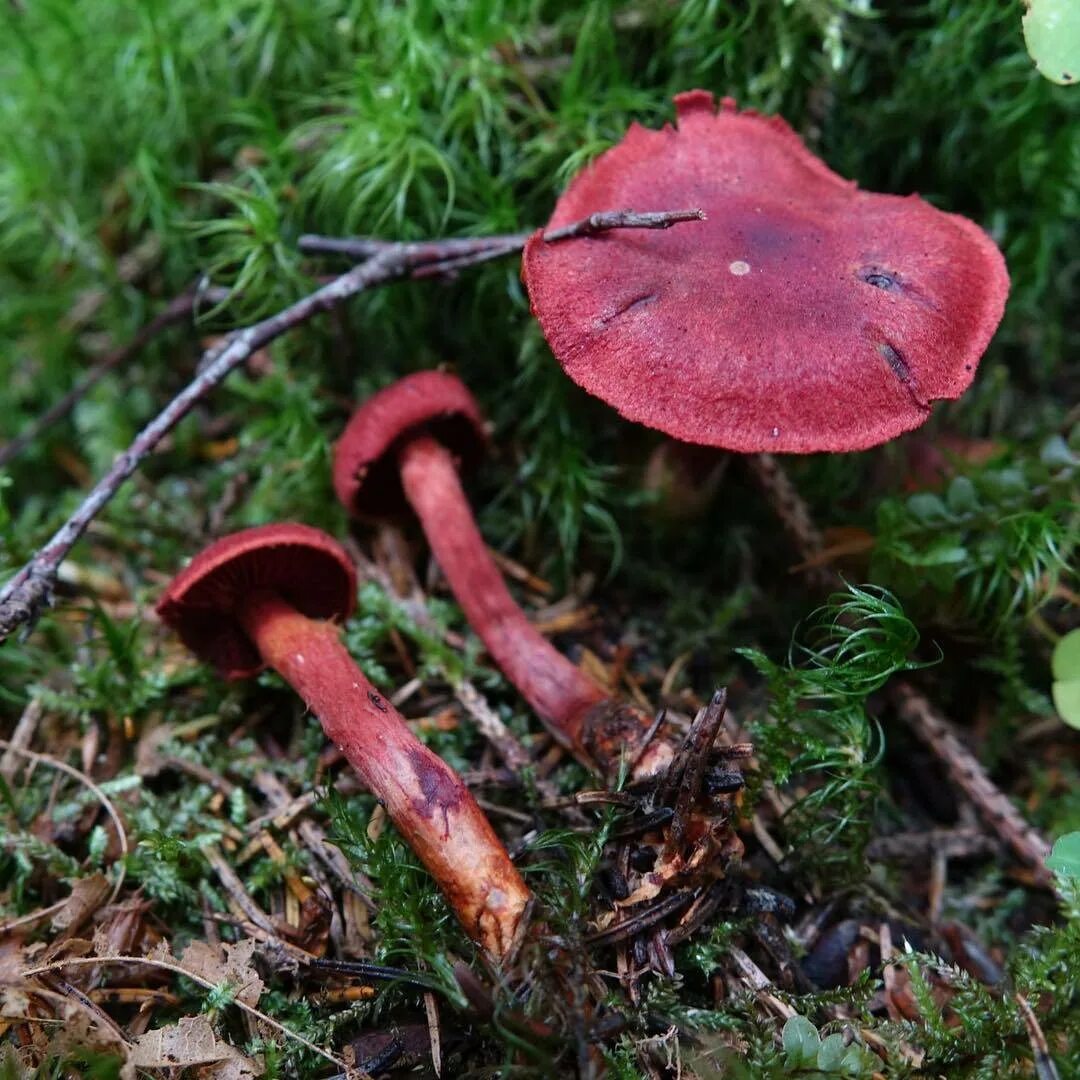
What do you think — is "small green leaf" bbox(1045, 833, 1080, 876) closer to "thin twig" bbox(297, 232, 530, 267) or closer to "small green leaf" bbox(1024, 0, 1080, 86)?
"small green leaf" bbox(1024, 0, 1080, 86)

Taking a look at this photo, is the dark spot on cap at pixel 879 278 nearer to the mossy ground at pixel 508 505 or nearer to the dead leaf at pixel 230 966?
the mossy ground at pixel 508 505

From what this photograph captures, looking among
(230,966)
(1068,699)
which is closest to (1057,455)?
(1068,699)

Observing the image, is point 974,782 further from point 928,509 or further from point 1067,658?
point 928,509

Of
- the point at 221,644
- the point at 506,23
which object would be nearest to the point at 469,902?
the point at 221,644

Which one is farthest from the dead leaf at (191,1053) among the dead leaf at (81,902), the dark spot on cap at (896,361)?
the dark spot on cap at (896,361)

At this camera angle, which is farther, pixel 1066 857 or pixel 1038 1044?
pixel 1066 857

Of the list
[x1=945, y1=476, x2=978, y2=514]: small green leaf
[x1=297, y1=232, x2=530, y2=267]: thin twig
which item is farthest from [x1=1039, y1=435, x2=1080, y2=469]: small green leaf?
[x1=297, y1=232, x2=530, y2=267]: thin twig
